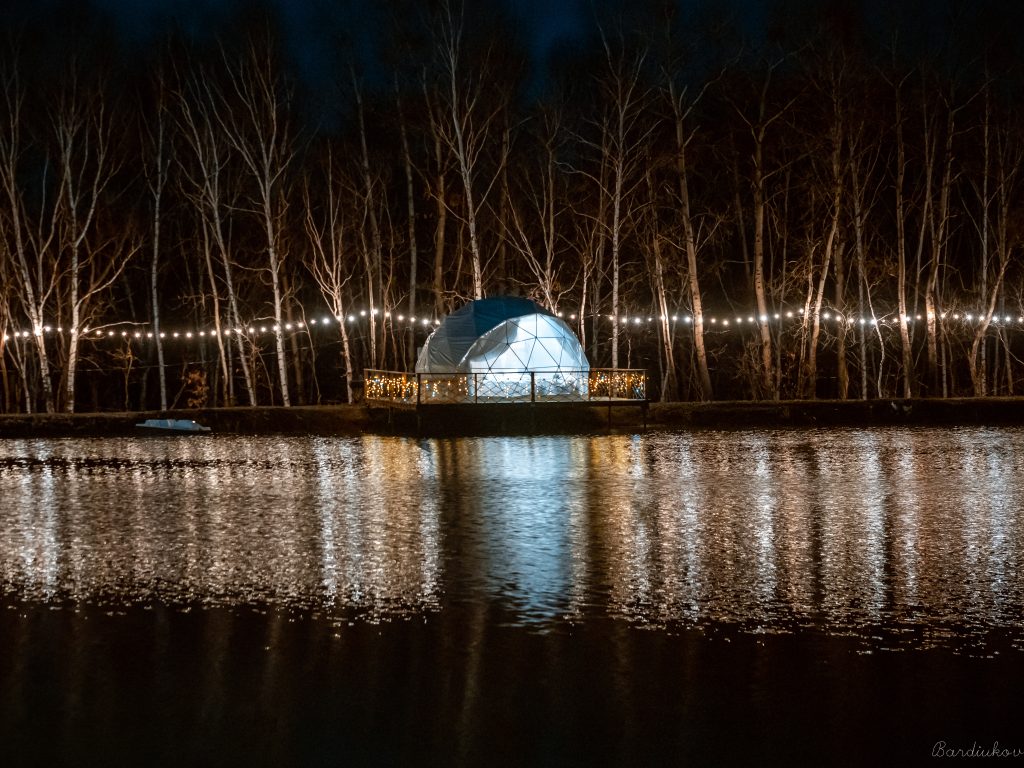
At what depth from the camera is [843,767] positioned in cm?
505

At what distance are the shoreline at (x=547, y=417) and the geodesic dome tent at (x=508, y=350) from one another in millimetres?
1382

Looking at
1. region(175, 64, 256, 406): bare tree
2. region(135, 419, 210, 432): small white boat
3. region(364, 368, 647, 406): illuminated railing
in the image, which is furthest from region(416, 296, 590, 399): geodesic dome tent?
region(175, 64, 256, 406): bare tree

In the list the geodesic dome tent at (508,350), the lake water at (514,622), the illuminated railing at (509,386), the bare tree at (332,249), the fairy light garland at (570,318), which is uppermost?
the bare tree at (332,249)

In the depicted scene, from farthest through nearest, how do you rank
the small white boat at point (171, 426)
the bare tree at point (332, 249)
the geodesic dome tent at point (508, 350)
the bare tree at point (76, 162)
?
1. the bare tree at point (332, 249)
2. the bare tree at point (76, 162)
3. the geodesic dome tent at point (508, 350)
4. the small white boat at point (171, 426)

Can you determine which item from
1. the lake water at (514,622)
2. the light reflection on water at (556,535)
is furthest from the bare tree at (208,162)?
the lake water at (514,622)

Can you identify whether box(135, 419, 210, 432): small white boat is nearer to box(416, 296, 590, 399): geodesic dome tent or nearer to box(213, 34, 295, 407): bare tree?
box(213, 34, 295, 407): bare tree

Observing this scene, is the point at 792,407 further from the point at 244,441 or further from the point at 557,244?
the point at 557,244

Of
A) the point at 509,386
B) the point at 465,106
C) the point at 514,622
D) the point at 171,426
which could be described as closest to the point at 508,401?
the point at 509,386

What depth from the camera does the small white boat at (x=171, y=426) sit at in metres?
25.9

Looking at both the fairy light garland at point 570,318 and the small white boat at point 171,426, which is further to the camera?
the fairy light garland at point 570,318

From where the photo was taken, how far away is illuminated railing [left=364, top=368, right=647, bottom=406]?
2700cm

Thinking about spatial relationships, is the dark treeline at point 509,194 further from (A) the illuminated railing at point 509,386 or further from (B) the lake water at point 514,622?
(B) the lake water at point 514,622

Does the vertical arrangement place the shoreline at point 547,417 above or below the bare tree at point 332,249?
below

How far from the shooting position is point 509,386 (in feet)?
90.2
